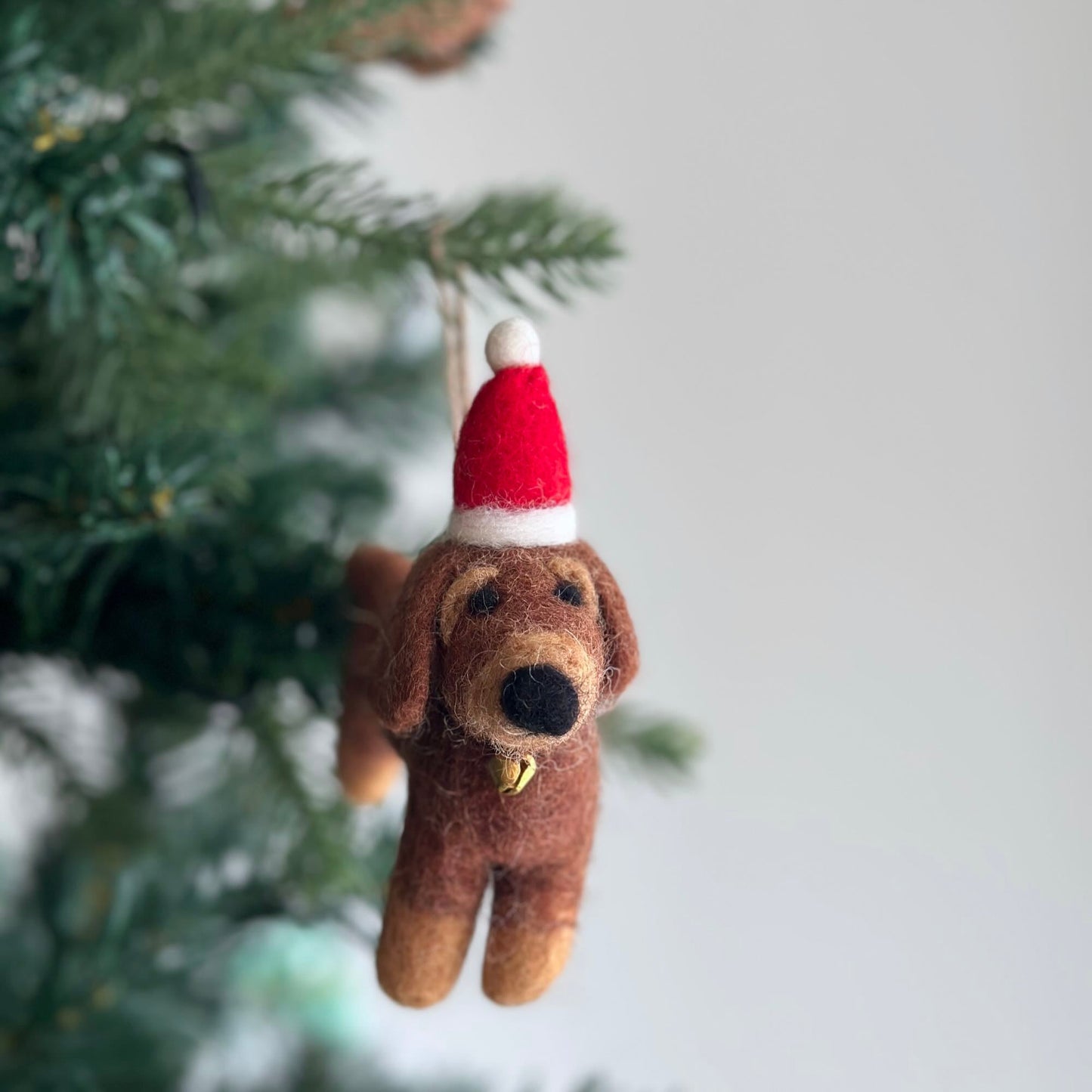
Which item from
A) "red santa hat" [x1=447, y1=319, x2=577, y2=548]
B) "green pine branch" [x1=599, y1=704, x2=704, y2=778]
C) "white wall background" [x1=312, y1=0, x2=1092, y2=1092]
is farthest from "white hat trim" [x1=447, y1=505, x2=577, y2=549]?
"white wall background" [x1=312, y1=0, x2=1092, y2=1092]

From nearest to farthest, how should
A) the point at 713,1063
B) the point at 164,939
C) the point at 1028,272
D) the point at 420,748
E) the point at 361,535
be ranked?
the point at 420,748 → the point at 164,939 → the point at 361,535 → the point at 1028,272 → the point at 713,1063

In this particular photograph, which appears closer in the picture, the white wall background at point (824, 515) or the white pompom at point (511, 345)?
the white pompom at point (511, 345)

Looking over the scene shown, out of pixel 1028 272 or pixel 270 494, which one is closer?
pixel 270 494

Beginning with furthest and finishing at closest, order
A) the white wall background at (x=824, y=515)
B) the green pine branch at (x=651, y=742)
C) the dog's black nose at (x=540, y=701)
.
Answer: the white wall background at (x=824, y=515) < the green pine branch at (x=651, y=742) < the dog's black nose at (x=540, y=701)

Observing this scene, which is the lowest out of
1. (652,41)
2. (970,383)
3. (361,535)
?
(361,535)

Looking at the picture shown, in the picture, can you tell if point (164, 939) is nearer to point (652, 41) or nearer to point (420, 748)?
point (420, 748)

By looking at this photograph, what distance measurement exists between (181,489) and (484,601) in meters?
0.11

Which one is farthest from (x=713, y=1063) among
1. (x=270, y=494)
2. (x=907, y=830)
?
(x=270, y=494)

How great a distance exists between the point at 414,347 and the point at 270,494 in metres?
0.20

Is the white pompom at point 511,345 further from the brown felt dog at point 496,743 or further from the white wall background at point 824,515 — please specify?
the white wall background at point 824,515

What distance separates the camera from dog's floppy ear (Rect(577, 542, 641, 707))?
256 mm

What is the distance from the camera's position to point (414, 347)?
60 centimetres

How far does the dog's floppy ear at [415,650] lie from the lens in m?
0.24

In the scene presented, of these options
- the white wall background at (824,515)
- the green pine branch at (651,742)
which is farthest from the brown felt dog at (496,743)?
the white wall background at (824,515)
